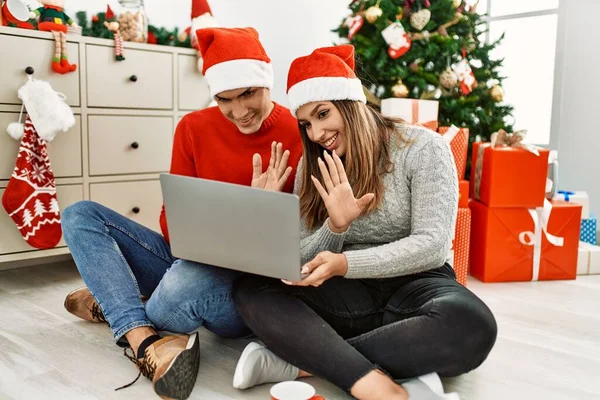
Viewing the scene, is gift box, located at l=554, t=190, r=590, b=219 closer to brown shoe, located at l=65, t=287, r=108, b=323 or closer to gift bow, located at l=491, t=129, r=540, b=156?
gift bow, located at l=491, t=129, r=540, b=156

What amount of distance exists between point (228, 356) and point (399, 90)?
4.84 feet

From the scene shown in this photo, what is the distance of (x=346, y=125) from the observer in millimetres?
1287

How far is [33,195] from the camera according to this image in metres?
Result: 1.95

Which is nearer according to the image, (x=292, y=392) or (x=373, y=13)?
(x=292, y=392)

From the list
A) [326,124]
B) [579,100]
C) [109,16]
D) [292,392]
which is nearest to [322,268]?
[292,392]

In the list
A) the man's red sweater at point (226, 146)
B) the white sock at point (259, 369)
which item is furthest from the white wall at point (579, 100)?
the white sock at point (259, 369)

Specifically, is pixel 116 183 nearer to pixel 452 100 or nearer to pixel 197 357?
pixel 197 357

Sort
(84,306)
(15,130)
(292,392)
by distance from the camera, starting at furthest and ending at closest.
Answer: (15,130)
(84,306)
(292,392)

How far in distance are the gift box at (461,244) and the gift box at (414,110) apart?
1.25 feet

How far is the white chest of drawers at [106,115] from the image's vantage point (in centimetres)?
195

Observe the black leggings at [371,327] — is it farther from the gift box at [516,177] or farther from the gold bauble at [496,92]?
the gold bauble at [496,92]

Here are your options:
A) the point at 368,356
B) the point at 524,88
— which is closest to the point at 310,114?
the point at 368,356

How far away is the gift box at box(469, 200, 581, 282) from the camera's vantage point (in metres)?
2.13

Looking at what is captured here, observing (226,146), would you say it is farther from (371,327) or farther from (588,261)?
(588,261)
